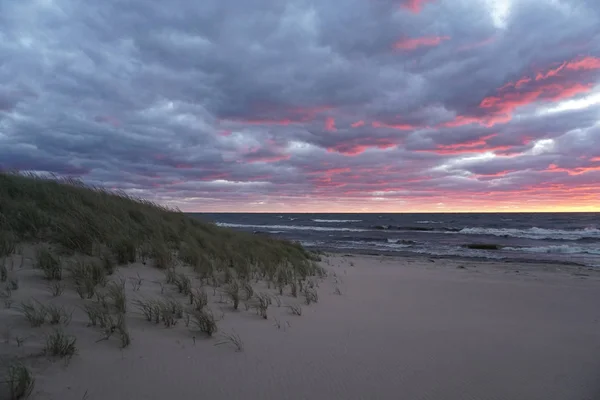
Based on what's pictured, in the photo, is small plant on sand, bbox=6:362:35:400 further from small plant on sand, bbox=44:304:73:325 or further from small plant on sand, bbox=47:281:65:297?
small plant on sand, bbox=47:281:65:297

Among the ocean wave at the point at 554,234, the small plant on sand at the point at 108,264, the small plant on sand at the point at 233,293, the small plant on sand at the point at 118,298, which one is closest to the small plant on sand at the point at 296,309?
the small plant on sand at the point at 233,293

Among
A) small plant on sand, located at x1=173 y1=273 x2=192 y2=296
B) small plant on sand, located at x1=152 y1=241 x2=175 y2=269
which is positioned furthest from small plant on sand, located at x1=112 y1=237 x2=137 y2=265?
small plant on sand, located at x1=173 y1=273 x2=192 y2=296

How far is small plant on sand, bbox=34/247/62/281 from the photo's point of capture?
4512mm

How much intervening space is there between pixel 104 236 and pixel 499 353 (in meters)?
6.62

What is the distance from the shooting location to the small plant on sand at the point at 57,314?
3447 mm

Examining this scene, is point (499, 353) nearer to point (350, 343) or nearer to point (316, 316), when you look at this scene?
point (350, 343)

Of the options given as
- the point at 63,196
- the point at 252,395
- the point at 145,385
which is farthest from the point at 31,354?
the point at 63,196

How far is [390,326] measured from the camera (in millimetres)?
5090

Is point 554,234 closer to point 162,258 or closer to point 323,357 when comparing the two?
point 323,357

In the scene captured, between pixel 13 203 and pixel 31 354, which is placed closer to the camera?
pixel 31 354

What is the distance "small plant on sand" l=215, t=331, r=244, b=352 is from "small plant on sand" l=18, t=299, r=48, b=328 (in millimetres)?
1851

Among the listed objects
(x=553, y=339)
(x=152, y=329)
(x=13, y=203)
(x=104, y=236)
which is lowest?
(x=553, y=339)

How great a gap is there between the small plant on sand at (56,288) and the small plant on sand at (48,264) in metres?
0.17

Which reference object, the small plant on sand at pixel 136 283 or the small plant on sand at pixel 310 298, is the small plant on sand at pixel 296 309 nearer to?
the small plant on sand at pixel 310 298
